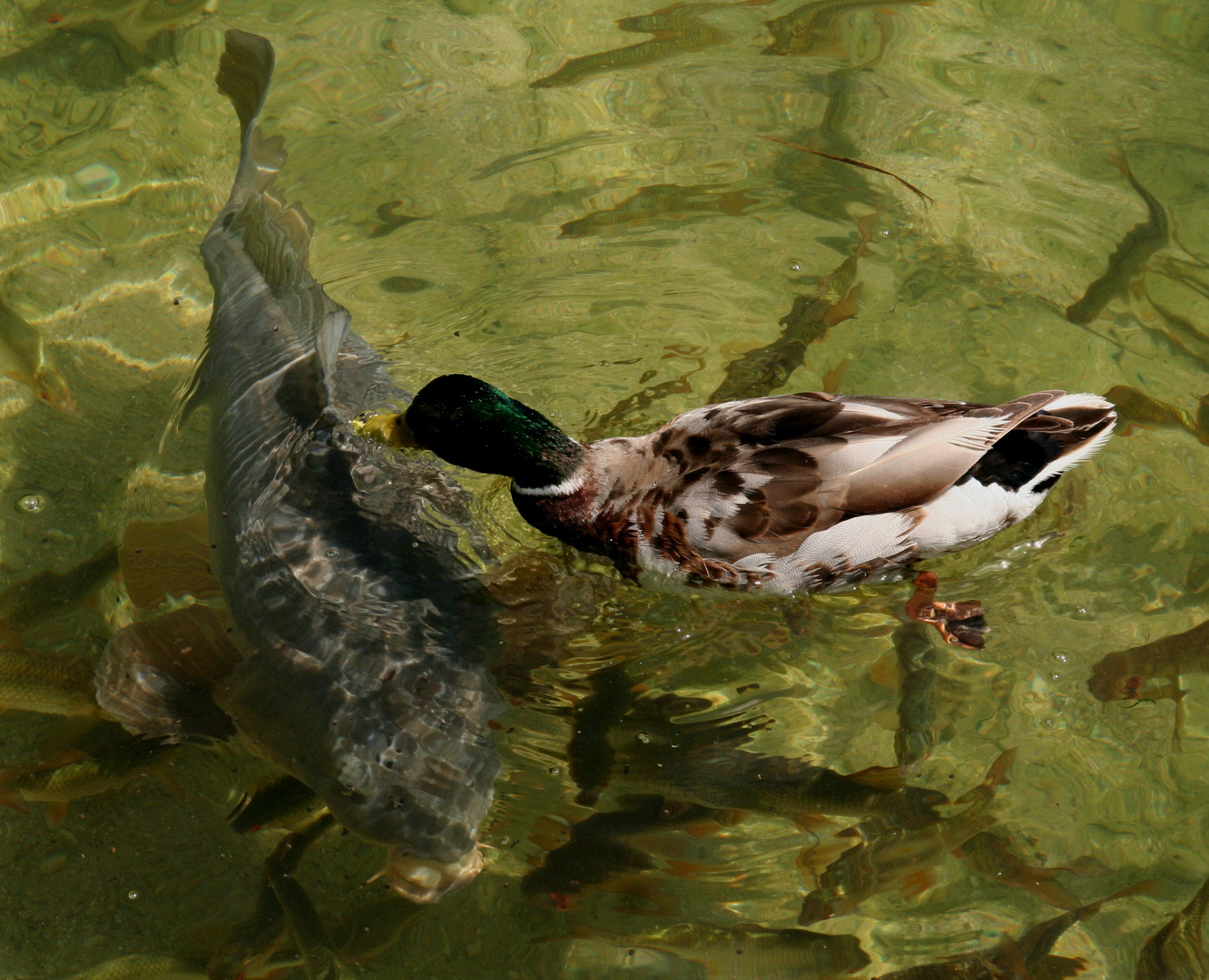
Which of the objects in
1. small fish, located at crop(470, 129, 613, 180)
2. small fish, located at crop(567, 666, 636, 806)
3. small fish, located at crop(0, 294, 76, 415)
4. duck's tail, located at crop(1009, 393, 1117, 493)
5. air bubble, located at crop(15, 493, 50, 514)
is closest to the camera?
small fish, located at crop(567, 666, 636, 806)

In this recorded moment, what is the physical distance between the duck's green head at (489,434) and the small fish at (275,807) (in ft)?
4.04

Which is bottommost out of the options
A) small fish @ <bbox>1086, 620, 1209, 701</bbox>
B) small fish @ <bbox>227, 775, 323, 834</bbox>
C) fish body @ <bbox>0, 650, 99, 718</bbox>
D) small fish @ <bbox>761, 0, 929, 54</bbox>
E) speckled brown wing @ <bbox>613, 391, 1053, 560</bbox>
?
small fish @ <bbox>227, 775, 323, 834</bbox>

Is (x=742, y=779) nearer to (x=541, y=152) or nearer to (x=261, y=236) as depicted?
(x=261, y=236)

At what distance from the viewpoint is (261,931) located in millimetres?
3236

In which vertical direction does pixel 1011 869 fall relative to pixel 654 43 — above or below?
below

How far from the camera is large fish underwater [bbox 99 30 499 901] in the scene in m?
3.37

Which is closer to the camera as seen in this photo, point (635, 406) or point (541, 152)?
point (635, 406)

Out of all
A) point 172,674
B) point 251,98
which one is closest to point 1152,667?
point 172,674

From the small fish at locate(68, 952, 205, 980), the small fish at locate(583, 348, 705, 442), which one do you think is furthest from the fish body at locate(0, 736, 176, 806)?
the small fish at locate(583, 348, 705, 442)

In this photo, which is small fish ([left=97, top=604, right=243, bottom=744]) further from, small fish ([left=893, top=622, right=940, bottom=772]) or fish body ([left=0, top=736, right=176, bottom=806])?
small fish ([left=893, top=622, right=940, bottom=772])

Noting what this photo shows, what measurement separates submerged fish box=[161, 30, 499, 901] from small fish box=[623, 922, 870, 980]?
0.64m

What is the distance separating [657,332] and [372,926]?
2.59 metres

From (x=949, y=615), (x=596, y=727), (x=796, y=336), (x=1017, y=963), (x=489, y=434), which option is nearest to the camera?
(x=1017, y=963)

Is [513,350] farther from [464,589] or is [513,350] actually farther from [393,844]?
[393,844]
